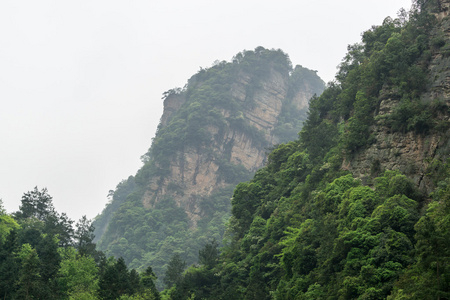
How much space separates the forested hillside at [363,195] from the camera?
26.4 meters

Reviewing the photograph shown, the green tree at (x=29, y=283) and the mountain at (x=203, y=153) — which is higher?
the mountain at (x=203, y=153)

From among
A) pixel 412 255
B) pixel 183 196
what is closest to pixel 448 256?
pixel 412 255

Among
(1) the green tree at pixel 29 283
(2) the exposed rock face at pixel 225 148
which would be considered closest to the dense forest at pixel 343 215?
(1) the green tree at pixel 29 283

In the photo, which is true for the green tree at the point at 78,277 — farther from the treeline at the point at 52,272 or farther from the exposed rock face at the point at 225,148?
the exposed rock face at the point at 225,148

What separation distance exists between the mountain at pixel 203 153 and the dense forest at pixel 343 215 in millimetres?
37163

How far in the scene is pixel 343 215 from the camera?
33125mm

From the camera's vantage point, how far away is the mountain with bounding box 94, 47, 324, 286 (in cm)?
9969

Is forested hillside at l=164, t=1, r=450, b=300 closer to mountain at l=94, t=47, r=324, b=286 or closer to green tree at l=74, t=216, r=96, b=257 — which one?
green tree at l=74, t=216, r=96, b=257

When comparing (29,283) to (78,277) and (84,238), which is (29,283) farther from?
(84,238)

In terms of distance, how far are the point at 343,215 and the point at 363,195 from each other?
1914 millimetres

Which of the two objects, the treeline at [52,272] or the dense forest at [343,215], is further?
the treeline at [52,272]

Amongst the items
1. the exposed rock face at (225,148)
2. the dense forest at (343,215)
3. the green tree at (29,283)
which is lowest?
the green tree at (29,283)

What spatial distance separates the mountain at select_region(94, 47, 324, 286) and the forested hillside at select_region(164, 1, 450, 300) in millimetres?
43467

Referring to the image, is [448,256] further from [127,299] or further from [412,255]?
[127,299]
